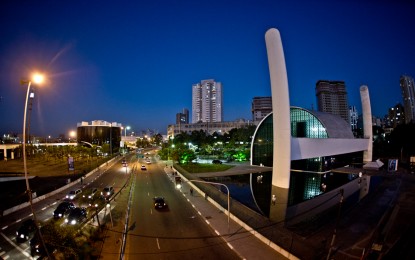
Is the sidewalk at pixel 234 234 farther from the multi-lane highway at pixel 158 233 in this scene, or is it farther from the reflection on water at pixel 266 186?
the reflection on water at pixel 266 186

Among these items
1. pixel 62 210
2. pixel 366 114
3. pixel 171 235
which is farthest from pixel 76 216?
pixel 366 114

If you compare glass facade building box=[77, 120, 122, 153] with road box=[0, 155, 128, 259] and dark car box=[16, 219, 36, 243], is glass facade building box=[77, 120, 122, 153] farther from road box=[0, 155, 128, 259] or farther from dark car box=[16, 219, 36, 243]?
dark car box=[16, 219, 36, 243]

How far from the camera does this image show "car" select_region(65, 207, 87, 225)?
18697 millimetres

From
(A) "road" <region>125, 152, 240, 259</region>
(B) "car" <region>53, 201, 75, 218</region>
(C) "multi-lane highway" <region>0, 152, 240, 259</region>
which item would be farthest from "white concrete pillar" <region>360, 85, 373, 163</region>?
(B) "car" <region>53, 201, 75, 218</region>

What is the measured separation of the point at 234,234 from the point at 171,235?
175 inches

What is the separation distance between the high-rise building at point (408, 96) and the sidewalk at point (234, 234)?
219 meters

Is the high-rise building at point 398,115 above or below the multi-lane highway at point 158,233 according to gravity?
above

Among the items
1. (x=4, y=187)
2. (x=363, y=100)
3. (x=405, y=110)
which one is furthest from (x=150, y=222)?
(x=405, y=110)

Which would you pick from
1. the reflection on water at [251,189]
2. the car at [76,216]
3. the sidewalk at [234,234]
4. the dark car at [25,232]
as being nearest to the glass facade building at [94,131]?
the reflection on water at [251,189]

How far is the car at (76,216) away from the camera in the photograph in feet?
61.3

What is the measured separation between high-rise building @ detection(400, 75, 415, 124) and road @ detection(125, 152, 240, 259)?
8710 inches

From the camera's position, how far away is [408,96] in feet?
634

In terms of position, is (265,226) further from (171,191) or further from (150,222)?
(171,191)

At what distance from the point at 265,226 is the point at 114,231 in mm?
11030
